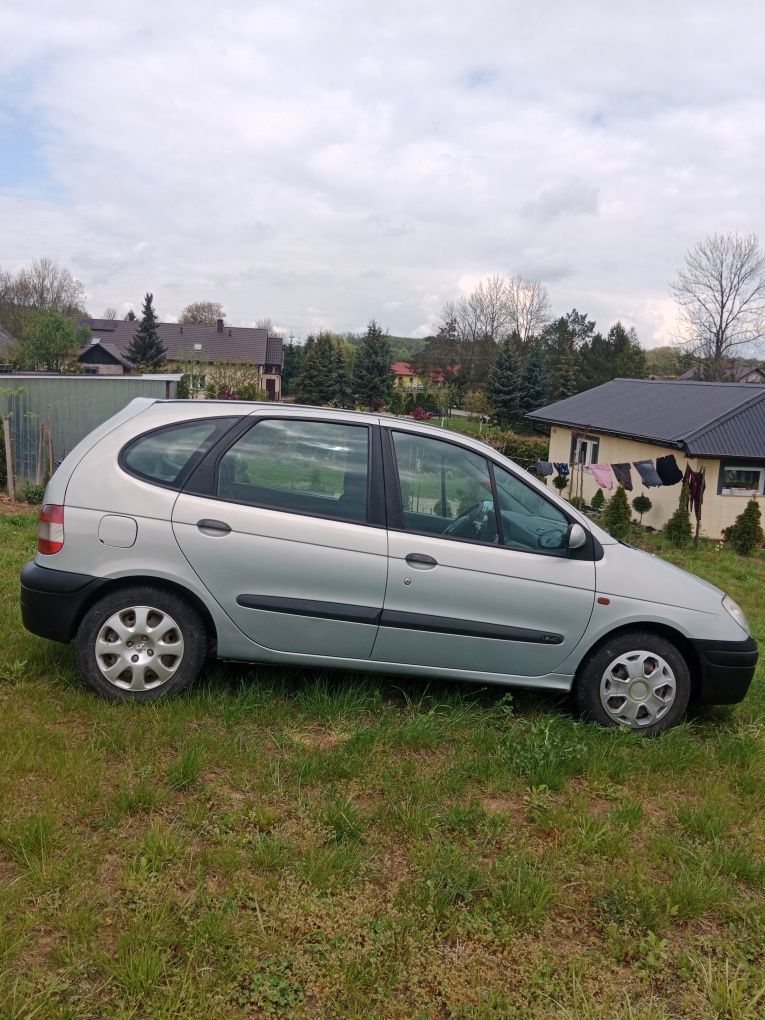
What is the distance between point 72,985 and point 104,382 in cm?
1497

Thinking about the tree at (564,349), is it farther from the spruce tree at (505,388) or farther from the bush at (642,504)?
the bush at (642,504)

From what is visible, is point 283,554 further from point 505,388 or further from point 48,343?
point 505,388

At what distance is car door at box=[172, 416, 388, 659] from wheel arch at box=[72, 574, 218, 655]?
0.11m

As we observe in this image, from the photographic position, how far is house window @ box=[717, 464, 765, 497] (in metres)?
27.6

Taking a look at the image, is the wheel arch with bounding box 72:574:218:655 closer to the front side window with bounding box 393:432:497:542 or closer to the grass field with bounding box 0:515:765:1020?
the grass field with bounding box 0:515:765:1020

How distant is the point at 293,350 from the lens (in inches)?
3447

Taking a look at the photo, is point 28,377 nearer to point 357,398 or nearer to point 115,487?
point 115,487

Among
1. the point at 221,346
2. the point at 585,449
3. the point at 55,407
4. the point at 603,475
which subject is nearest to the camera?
the point at 55,407

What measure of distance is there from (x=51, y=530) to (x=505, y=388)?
53999mm

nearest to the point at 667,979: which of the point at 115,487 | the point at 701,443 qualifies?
the point at 115,487

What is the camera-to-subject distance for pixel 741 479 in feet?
90.8

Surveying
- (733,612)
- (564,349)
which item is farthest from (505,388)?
(733,612)

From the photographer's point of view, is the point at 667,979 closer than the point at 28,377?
Yes

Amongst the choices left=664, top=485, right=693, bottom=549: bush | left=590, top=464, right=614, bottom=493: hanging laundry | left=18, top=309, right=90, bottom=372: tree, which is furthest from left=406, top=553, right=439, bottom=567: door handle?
left=18, top=309, right=90, bottom=372: tree
